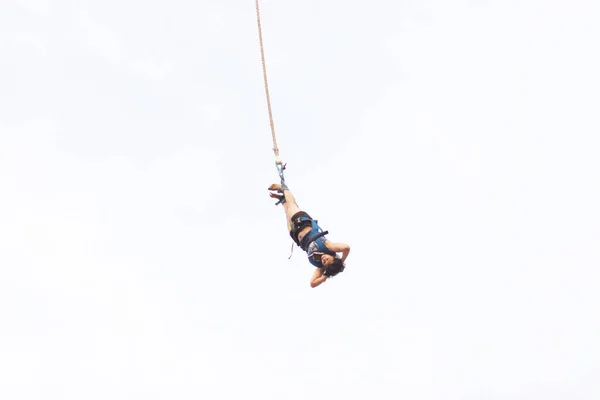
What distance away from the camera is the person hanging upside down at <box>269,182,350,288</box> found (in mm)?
19266

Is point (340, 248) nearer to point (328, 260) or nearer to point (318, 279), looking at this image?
point (328, 260)

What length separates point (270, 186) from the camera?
2058 cm

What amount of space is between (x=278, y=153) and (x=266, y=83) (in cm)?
138

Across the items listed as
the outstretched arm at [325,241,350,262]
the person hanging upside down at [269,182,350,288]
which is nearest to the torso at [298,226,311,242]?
the person hanging upside down at [269,182,350,288]

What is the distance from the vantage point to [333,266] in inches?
758

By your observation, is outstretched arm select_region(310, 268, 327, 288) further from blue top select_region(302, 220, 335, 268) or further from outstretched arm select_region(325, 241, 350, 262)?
outstretched arm select_region(325, 241, 350, 262)

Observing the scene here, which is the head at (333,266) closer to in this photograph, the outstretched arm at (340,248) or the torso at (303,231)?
the outstretched arm at (340,248)

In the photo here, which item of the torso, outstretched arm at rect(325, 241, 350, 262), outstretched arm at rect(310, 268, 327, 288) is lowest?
outstretched arm at rect(310, 268, 327, 288)

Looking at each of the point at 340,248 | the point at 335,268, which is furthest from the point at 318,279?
the point at 340,248

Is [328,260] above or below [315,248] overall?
below

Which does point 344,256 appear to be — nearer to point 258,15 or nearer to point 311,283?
point 311,283

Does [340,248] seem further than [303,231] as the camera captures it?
No

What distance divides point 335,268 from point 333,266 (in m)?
0.09

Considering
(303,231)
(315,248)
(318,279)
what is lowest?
(318,279)
